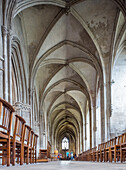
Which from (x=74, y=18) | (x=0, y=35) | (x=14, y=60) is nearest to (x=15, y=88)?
(x=14, y=60)

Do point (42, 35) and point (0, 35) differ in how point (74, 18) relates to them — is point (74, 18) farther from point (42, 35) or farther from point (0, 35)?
point (0, 35)

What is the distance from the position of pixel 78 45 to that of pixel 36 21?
3.60 metres

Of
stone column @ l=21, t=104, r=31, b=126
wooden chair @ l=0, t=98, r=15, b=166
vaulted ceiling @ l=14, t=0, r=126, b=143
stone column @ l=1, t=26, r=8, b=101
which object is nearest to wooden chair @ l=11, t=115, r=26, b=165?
wooden chair @ l=0, t=98, r=15, b=166

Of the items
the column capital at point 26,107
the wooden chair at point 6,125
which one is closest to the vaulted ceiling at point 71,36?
the column capital at point 26,107

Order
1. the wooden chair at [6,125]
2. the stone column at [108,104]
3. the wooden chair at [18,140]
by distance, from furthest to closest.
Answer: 1. the stone column at [108,104]
2. the wooden chair at [18,140]
3. the wooden chair at [6,125]

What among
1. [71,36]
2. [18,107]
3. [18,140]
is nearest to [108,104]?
[71,36]

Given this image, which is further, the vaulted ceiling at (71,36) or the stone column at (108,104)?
the stone column at (108,104)

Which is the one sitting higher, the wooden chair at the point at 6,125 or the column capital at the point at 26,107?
the column capital at the point at 26,107

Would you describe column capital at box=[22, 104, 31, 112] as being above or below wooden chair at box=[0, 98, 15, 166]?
above

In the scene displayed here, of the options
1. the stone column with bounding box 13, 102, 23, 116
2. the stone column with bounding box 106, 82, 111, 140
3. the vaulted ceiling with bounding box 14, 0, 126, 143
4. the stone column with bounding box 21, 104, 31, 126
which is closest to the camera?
the vaulted ceiling with bounding box 14, 0, 126, 143

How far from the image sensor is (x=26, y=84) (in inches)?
643

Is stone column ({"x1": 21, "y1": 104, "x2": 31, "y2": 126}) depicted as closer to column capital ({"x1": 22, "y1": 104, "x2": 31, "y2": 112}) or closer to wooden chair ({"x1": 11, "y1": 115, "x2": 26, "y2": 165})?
column capital ({"x1": 22, "y1": 104, "x2": 31, "y2": 112})

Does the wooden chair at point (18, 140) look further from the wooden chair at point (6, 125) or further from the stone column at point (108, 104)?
the stone column at point (108, 104)

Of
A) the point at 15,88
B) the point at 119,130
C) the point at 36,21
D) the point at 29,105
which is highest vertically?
the point at 36,21
